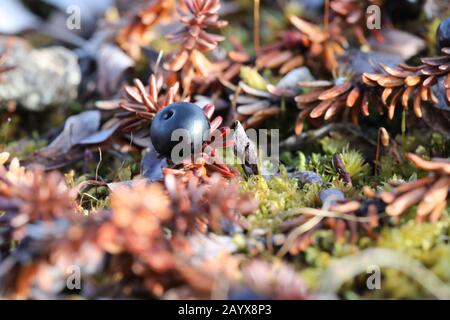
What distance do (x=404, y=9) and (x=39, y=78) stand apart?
1681 millimetres

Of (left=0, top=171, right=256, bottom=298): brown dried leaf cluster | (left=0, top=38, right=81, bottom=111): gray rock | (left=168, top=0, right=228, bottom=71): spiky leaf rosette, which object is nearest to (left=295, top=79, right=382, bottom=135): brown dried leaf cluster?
(left=168, top=0, right=228, bottom=71): spiky leaf rosette

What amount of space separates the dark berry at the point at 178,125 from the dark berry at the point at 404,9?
3.79 ft

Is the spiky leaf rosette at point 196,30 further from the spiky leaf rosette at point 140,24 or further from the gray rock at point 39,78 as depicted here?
the gray rock at point 39,78

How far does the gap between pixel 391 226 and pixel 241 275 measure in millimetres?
437

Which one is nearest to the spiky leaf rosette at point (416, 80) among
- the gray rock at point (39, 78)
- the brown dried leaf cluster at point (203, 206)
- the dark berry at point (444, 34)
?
the dark berry at point (444, 34)

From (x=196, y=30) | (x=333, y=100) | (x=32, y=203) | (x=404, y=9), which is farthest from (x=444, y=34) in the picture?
(x=32, y=203)

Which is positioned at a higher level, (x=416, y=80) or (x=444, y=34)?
(x=444, y=34)

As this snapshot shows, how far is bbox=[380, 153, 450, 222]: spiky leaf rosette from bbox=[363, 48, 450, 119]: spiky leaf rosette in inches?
17.7

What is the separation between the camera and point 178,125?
1643 mm

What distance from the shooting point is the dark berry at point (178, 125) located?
5.41 feet

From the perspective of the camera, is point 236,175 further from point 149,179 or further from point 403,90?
point 403,90

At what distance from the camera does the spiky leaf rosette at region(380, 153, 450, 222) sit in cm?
133

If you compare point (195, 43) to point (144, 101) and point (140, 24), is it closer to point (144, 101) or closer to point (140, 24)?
point (144, 101)
